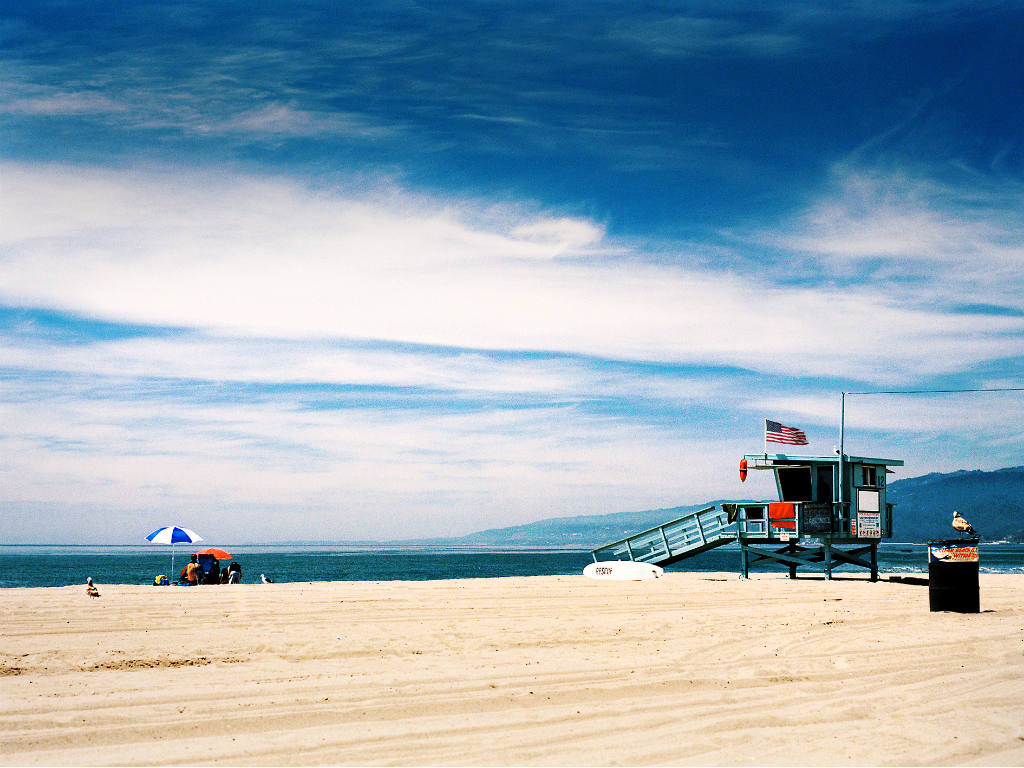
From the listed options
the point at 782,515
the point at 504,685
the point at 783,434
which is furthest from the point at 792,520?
the point at 504,685

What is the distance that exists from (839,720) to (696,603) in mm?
9754

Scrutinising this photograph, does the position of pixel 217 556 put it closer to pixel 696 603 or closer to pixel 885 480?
pixel 696 603

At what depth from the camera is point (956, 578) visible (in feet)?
49.7

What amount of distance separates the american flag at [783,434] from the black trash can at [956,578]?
955 cm

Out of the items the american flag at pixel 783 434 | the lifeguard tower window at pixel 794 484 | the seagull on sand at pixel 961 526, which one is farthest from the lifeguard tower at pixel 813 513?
the seagull on sand at pixel 961 526

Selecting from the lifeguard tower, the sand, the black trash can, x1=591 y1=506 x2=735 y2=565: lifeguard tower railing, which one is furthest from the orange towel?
the black trash can

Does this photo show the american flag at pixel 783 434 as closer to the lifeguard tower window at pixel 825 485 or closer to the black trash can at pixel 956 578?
the lifeguard tower window at pixel 825 485

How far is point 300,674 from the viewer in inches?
364

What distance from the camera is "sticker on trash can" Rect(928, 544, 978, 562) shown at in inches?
597

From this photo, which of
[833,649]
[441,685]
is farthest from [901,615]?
[441,685]

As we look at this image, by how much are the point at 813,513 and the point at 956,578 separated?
10.9m

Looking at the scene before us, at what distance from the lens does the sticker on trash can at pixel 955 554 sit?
1517cm

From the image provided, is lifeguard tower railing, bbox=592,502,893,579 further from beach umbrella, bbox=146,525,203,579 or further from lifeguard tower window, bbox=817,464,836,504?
beach umbrella, bbox=146,525,203,579

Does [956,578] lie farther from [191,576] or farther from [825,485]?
[191,576]
